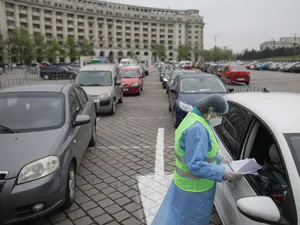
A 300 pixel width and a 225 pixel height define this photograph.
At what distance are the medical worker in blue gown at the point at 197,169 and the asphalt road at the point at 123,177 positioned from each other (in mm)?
1127

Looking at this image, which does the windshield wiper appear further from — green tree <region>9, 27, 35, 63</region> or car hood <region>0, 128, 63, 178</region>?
green tree <region>9, 27, 35, 63</region>

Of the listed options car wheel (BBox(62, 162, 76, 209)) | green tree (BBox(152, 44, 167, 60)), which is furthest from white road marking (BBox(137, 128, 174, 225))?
green tree (BBox(152, 44, 167, 60))

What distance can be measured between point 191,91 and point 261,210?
6.63m

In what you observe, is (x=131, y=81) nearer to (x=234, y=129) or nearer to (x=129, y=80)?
(x=129, y=80)

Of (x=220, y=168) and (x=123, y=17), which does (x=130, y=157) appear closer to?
(x=220, y=168)

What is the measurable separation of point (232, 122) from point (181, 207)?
123cm

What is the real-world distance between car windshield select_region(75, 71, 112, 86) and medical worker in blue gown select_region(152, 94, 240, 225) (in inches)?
335

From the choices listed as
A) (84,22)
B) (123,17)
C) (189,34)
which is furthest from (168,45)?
(84,22)

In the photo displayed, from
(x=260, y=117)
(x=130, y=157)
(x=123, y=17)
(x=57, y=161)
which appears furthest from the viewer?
(x=123, y=17)

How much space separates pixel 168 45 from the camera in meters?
136

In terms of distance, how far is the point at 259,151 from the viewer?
2688 mm

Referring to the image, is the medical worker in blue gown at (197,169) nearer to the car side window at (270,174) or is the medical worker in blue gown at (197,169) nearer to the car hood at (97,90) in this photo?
the car side window at (270,174)

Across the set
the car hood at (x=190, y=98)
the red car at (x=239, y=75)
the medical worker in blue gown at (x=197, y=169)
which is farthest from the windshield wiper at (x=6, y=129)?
the red car at (x=239, y=75)

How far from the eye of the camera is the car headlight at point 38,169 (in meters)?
3.02
